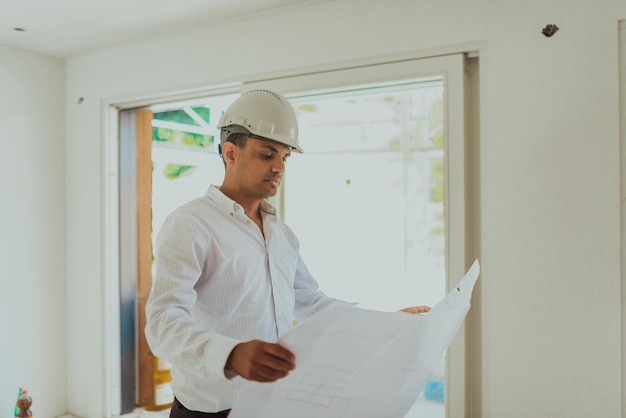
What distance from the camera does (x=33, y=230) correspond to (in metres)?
3.45

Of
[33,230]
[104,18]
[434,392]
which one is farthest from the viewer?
[33,230]

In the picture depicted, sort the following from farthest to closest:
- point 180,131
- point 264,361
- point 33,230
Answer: point 180,131 → point 33,230 → point 264,361

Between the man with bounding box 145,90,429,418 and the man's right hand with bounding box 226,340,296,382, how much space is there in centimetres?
18

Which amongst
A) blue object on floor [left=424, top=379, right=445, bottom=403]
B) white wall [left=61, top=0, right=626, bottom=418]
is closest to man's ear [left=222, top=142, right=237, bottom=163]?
white wall [left=61, top=0, right=626, bottom=418]

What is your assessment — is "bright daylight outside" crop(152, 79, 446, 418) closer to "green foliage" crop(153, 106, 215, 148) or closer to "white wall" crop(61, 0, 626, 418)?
"green foliage" crop(153, 106, 215, 148)

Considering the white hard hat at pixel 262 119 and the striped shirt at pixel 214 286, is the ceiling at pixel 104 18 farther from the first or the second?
the striped shirt at pixel 214 286

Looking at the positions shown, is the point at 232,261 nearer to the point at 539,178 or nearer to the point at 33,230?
the point at 539,178

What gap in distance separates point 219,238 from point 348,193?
2010 millimetres

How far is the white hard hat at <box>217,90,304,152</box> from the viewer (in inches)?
62.2

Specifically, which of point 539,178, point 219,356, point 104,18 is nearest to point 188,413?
point 219,356

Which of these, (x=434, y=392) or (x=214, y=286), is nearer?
(x=214, y=286)

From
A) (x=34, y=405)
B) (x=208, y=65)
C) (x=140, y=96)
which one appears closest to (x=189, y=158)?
(x=140, y=96)

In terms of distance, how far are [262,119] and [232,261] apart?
1.30 ft

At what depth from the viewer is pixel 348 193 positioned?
3.43 metres
